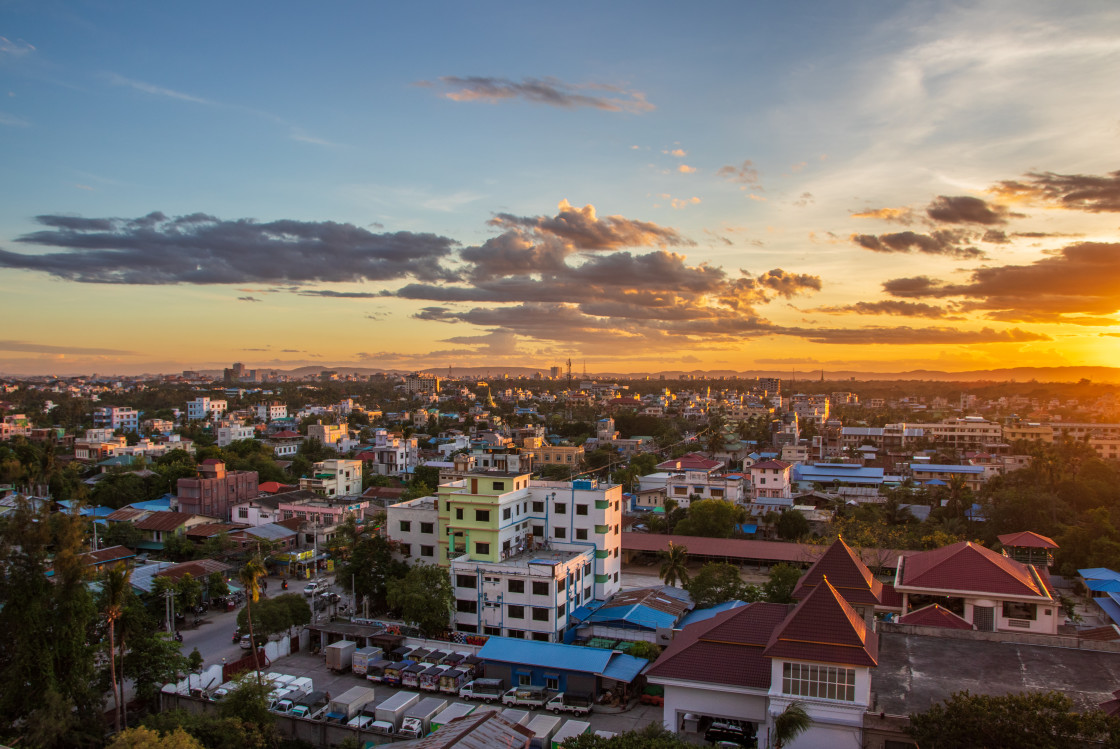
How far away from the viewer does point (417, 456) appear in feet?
238

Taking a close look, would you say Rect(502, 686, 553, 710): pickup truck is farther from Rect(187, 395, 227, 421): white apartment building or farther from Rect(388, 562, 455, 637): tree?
Rect(187, 395, 227, 421): white apartment building

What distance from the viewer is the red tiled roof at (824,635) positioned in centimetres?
1305

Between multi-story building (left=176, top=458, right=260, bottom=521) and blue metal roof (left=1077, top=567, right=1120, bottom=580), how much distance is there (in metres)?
46.9

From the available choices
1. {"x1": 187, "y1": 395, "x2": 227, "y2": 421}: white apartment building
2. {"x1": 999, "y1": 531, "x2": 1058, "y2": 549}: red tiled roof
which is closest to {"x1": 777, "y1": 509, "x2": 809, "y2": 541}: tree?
{"x1": 999, "y1": 531, "x2": 1058, "y2": 549}: red tiled roof

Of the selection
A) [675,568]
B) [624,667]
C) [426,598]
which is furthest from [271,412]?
[624,667]

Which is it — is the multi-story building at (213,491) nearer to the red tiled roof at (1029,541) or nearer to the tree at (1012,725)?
the red tiled roof at (1029,541)

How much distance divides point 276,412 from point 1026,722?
11554cm

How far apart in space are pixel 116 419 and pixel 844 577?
9785 centimetres

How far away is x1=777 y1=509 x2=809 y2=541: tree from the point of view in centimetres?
4350

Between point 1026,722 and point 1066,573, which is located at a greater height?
point 1026,722

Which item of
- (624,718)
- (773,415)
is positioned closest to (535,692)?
(624,718)

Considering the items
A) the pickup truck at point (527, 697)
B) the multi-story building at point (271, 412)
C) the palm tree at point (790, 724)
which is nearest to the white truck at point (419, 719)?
the pickup truck at point (527, 697)

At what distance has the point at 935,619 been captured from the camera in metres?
19.1

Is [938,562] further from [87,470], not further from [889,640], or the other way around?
[87,470]
